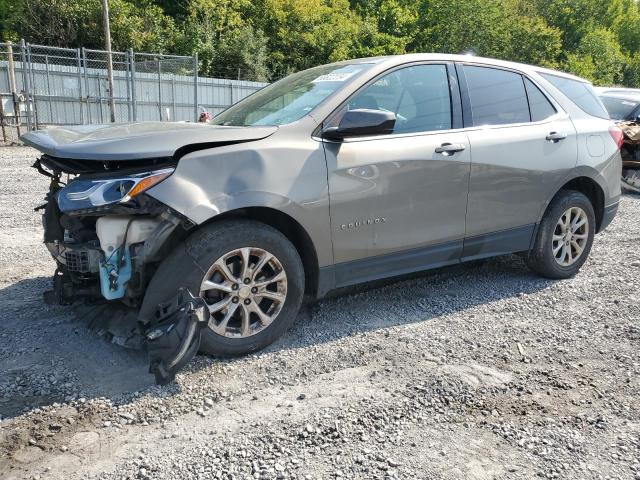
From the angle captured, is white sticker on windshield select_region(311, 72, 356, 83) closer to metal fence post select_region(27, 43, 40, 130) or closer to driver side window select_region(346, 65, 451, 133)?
driver side window select_region(346, 65, 451, 133)

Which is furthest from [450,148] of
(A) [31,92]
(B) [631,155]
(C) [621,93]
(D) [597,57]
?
(D) [597,57]

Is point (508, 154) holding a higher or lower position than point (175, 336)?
higher

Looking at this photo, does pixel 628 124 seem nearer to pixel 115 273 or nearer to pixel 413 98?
pixel 413 98

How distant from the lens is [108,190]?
10.3 ft

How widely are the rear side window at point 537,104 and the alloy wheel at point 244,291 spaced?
108 inches

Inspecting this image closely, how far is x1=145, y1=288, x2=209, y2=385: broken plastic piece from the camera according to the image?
9.92 ft

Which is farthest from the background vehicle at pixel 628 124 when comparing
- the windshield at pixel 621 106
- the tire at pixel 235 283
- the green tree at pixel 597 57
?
the green tree at pixel 597 57

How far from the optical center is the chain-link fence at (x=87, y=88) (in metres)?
16.6

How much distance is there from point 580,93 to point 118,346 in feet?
15.0

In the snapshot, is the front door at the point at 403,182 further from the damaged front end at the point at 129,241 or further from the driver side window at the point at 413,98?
the damaged front end at the point at 129,241

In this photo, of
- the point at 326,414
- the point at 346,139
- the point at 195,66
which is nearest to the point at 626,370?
the point at 326,414

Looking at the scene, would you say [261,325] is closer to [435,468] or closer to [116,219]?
[116,219]

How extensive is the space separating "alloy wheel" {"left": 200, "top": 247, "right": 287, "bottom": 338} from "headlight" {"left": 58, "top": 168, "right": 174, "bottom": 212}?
578mm

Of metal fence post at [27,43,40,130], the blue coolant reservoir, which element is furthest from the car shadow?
Result: metal fence post at [27,43,40,130]
